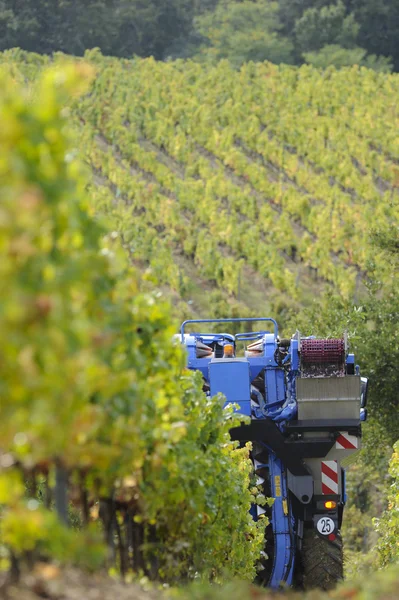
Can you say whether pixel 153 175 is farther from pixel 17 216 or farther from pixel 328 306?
pixel 17 216

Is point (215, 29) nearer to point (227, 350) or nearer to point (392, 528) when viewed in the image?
point (392, 528)

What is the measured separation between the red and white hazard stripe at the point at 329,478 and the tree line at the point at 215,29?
5348 centimetres

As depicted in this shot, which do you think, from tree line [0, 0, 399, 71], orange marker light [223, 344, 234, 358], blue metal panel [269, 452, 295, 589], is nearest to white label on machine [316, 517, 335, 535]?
blue metal panel [269, 452, 295, 589]

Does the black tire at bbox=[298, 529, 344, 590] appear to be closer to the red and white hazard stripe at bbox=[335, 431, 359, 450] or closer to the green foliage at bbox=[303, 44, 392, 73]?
the red and white hazard stripe at bbox=[335, 431, 359, 450]

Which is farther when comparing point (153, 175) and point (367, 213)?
point (153, 175)

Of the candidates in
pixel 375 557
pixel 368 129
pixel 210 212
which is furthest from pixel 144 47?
pixel 375 557

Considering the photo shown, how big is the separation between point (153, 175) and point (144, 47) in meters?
31.2

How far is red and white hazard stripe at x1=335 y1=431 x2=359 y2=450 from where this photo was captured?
1026 cm

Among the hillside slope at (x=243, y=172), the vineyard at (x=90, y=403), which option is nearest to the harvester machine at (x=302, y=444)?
the vineyard at (x=90, y=403)

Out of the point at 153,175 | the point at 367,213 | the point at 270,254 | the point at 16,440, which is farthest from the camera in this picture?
the point at 153,175

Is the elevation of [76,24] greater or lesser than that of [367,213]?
greater

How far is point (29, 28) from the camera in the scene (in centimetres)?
6172

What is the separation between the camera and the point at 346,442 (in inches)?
404

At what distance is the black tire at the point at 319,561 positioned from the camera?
1055 cm
